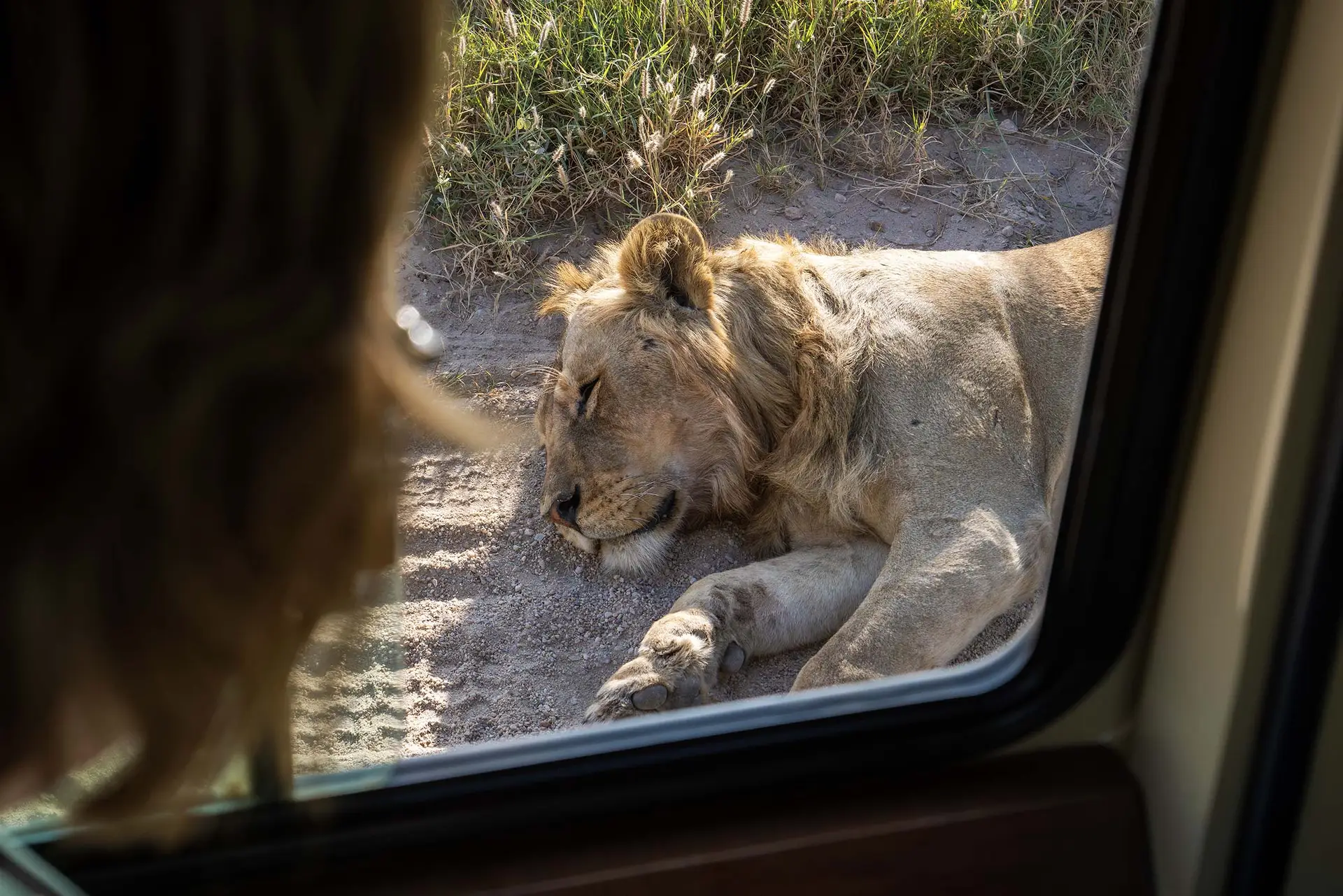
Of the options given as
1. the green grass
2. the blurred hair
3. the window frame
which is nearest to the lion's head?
the green grass

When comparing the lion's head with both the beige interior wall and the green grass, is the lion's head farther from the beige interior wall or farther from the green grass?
the beige interior wall

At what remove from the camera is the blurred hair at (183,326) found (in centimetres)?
47

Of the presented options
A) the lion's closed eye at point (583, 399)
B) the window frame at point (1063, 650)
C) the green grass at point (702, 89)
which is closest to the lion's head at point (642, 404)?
the lion's closed eye at point (583, 399)

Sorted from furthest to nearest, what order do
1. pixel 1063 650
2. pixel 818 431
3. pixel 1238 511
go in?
pixel 818 431 < pixel 1063 650 < pixel 1238 511

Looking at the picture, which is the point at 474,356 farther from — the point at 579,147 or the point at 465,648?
the point at 465,648

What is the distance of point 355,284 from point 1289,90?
2.76ft

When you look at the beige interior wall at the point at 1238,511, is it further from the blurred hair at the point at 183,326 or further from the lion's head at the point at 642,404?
the lion's head at the point at 642,404

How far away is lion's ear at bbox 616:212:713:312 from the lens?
2668mm

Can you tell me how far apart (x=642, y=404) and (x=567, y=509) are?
326 millimetres

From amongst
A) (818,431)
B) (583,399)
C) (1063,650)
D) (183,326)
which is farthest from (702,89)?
(183,326)

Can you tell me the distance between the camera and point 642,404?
275 cm

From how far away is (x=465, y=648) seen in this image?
2639 mm

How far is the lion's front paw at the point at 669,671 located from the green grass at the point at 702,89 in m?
1.83

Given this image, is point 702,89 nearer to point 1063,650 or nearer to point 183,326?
point 1063,650
